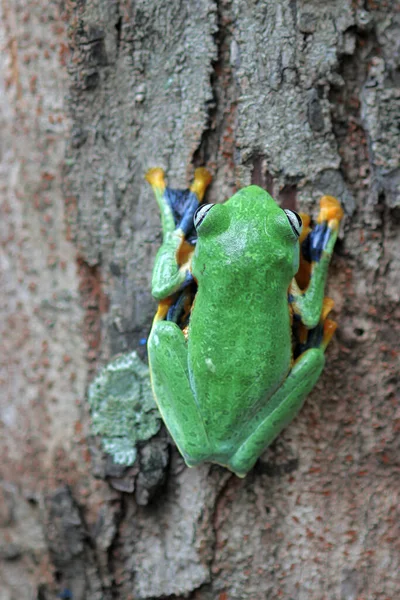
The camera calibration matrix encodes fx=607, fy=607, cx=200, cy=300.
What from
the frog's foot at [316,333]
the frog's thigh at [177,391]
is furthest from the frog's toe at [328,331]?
the frog's thigh at [177,391]

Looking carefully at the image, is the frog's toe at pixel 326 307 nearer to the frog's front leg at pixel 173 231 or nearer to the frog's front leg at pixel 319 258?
the frog's front leg at pixel 319 258

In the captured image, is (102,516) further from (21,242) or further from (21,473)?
(21,242)

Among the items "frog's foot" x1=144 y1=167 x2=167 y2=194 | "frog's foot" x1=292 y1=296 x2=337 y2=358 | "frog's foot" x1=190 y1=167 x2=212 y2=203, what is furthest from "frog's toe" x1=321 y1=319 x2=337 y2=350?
"frog's foot" x1=144 y1=167 x2=167 y2=194

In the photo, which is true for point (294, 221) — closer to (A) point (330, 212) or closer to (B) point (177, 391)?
(A) point (330, 212)

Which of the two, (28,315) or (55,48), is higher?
(55,48)

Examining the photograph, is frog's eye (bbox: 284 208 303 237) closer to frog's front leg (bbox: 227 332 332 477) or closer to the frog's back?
the frog's back

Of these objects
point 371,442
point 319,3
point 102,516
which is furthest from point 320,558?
point 319,3
